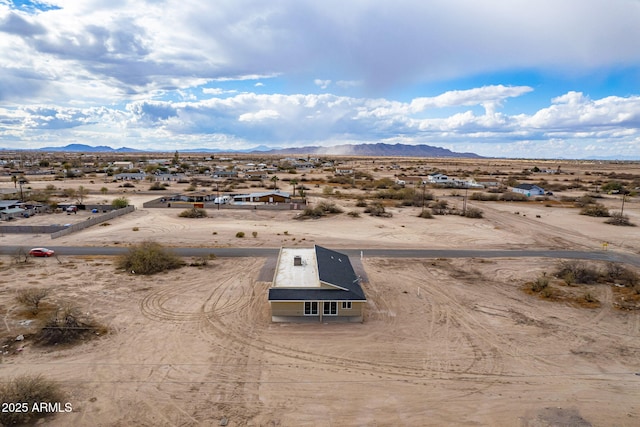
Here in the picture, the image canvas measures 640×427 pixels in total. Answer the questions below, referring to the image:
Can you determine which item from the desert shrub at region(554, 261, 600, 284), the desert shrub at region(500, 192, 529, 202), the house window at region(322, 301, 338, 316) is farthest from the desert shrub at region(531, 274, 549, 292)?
the desert shrub at region(500, 192, 529, 202)

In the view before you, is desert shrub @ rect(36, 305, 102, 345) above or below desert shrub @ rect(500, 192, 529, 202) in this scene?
below

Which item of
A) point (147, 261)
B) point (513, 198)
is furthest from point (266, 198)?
point (513, 198)

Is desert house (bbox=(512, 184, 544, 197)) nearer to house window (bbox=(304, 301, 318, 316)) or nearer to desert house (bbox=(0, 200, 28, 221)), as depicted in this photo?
house window (bbox=(304, 301, 318, 316))

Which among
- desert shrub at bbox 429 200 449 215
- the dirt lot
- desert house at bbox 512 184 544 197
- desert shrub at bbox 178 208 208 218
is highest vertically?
desert house at bbox 512 184 544 197

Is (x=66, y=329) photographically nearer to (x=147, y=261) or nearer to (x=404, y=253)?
(x=147, y=261)

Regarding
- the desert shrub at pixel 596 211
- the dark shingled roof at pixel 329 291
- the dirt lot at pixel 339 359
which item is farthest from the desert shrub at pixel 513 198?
the dark shingled roof at pixel 329 291

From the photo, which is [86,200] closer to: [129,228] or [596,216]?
[129,228]
